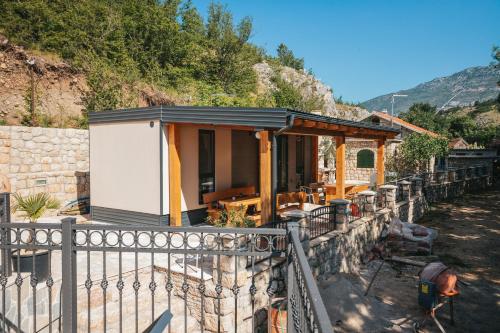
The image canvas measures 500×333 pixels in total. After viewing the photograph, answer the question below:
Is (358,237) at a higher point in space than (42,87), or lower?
lower

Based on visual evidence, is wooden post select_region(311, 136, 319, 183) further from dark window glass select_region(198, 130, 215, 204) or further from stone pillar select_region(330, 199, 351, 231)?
stone pillar select_region(330, 199, 351, 231)

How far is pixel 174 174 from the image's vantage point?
8422mm

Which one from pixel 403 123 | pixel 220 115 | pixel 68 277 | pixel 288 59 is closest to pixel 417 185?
pixel 220 115

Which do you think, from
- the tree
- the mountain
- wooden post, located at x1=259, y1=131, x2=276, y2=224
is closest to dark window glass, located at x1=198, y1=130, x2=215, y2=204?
wooden post, located at x1=259, y1=131, x2=276, y2=224

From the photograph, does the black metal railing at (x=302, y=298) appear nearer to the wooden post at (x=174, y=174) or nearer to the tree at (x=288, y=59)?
the wooden post at (x=174, y=174)

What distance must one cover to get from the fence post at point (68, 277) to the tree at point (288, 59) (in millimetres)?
51066

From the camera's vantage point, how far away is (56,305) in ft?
16.2

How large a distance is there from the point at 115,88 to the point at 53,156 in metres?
5.67

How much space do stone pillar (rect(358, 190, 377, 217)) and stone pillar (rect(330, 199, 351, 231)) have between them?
2.03 meters

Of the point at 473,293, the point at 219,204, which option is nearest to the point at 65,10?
the point at 219,204

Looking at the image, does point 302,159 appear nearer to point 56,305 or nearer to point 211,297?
point 211,297

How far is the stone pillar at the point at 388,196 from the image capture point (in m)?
11.8

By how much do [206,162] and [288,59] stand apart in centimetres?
4735

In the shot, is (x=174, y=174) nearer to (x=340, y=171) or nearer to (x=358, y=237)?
(x=358, y=237)
